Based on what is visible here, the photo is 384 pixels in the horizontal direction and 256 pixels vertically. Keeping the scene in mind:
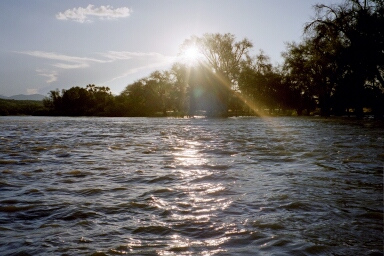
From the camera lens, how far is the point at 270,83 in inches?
2498

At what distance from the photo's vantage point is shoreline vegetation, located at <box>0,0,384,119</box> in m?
30.3

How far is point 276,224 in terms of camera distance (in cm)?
378

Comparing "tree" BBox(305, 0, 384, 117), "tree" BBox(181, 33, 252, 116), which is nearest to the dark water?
"tree" BBox(305, 0, 384, 117)

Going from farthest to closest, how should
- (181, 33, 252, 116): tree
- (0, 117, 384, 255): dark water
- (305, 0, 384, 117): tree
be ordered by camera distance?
(181, 33, 252, 116): tree
(305, 0, 384, 117): tree
(0, 117, 384, 255): dark water

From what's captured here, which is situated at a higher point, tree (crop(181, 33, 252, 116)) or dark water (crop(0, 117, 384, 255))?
tree (crop(181, 33, 252, 116))

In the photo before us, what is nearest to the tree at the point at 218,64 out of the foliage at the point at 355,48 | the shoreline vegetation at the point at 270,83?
the shoreline vegetation at the point at 270,83

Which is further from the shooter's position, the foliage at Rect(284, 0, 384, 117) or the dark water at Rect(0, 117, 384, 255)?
the foliage at Rect(284, 0, 384, 117)

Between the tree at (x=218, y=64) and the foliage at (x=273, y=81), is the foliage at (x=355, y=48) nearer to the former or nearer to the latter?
the foliage at (x=273, y=81)

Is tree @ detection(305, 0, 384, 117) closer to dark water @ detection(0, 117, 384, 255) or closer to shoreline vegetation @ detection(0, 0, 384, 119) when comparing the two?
shoreline vegetation @ detection(0, 0, 384, 119)

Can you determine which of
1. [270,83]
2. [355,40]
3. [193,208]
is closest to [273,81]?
[270,83]

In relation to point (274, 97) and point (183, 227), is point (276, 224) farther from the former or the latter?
point (274, 97)

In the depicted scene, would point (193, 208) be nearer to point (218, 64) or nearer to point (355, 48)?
point (355, 48)

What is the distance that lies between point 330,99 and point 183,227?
48385 mm

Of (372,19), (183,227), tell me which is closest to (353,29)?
(372,19)
